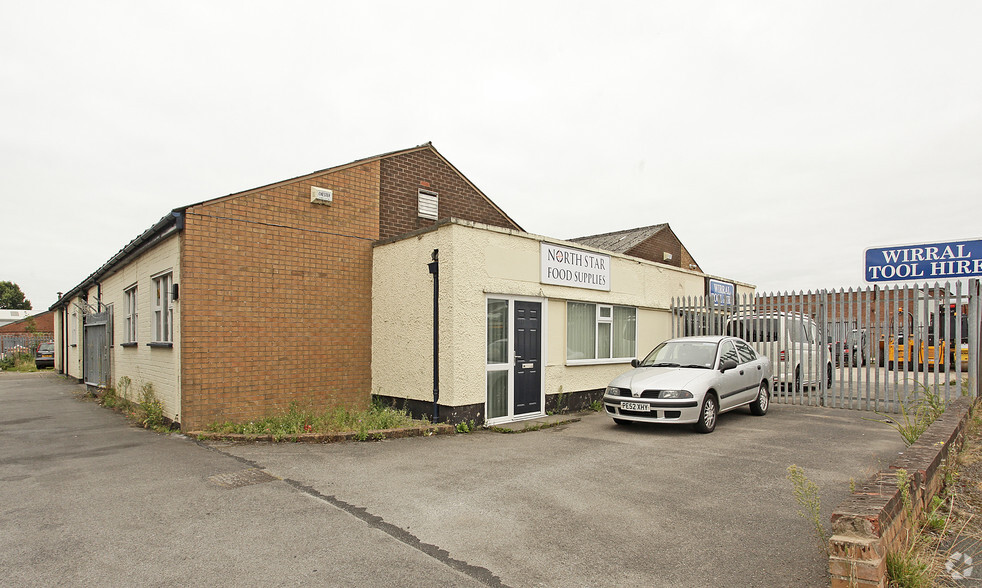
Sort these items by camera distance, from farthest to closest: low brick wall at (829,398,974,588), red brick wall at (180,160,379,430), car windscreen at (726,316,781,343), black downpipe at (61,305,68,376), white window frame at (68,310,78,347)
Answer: black downpipe at (61,305,68,376) → white window frame at (68,310,78,347) → car windscreen at (726,316,781,343) → red brick wall at (180,160,379,430) → low brick wall at (829,398,974,588)

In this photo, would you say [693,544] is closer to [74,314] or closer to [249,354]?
[249,354]

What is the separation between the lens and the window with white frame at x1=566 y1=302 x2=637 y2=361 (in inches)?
461

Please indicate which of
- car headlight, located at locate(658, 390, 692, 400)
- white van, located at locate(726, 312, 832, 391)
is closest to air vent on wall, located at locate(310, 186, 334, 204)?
car headlight, located at locate(658, 390, 692, 400)

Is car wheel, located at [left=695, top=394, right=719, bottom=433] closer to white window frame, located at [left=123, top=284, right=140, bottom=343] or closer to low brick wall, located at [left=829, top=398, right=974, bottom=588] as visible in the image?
low brick wall, located at [left=829, top=398, right=974, bottom=588]

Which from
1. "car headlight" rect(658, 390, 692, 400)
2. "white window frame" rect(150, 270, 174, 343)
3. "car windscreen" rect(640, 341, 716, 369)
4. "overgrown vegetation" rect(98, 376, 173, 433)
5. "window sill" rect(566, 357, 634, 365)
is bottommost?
"overgrown vegetation" rect(98, 376, 173, 433)

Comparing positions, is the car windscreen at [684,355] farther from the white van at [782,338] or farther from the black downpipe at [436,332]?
the black downpipe at [436,332]

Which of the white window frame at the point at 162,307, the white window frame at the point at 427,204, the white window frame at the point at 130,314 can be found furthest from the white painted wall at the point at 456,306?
the white window frame at the point at 130,314

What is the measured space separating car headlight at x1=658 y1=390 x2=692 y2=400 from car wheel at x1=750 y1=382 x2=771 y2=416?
2921 mm

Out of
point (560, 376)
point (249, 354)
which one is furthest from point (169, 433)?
point (560, 376)

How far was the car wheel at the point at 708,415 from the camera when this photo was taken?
29.6 feet

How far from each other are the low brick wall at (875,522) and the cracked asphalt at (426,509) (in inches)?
24.7

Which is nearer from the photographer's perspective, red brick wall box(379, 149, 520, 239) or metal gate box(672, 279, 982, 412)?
metal gate box(672, 279, 982, 412)

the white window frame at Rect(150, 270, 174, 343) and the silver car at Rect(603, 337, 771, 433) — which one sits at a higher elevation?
the white window frame at Rect(150, 270, 174, 343)

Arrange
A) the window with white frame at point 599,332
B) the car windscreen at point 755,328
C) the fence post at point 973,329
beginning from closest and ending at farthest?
the fence post at point 973,329 < the window with white frame at point 599,332 < the car windscreen at point 755,328
